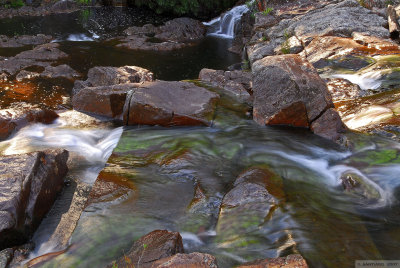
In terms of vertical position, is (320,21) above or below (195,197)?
above

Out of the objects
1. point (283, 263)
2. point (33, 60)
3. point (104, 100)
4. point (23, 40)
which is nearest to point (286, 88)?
point (104, 100)

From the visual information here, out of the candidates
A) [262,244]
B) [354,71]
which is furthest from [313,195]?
[354,71]

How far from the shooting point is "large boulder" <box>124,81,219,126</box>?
5734 millimetres

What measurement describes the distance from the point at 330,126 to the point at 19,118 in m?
4.99

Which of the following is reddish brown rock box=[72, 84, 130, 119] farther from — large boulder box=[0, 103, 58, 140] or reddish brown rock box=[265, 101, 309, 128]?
reddish brown rock box=[265, 101, 309, 128]

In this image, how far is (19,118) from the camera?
6023mm

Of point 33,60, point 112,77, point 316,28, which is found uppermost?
point 316,28

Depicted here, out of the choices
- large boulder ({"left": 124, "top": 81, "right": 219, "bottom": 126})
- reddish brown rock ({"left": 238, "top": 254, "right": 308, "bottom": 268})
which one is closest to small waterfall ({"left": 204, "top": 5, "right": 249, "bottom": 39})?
large boulder ({"left": 124, "top": 81, "right": 219, "bottom": 126})

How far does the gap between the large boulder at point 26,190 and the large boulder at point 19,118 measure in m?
1.96

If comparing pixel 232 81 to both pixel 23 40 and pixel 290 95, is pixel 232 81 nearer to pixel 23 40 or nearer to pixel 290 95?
pixel 290 95

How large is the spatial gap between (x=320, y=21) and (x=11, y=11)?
18.7m

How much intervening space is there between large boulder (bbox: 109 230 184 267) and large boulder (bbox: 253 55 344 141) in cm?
304

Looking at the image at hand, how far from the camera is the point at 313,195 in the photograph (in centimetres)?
404

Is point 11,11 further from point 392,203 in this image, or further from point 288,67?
point 392,203
